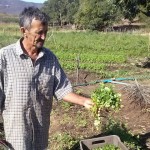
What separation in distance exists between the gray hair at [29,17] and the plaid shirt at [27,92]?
21 cm

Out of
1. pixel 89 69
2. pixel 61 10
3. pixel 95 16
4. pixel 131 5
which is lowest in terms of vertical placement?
pixel 61 10

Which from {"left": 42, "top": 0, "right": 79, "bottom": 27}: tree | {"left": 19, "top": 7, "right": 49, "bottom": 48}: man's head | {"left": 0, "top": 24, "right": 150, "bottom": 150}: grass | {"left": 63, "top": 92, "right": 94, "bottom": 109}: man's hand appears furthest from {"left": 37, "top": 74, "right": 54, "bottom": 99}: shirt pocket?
{"left": 42, "top": 0, "right": 79, "bottom": 27}: tree

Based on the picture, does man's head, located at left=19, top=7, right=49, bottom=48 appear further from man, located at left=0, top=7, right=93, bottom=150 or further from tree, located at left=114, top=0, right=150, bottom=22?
tree, located at left=114, top=0, right=150, bottom=22

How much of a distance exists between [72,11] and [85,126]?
54008 millimetres

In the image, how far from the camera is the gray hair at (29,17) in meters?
3.17

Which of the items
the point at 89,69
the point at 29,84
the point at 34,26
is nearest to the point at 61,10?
the point at 89,69

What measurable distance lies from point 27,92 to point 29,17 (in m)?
0.64

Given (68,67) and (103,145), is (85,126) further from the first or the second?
(68,67)

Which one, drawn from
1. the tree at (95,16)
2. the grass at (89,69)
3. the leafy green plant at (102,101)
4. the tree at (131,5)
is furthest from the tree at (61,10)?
the leafy green plant at (102,101)

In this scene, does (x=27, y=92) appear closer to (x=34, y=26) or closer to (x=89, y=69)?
(x=34, y=26)

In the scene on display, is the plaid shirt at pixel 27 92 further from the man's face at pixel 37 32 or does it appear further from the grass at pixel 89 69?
the grass at pixel 89 69

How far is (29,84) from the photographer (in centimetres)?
336

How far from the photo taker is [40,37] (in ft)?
10.4

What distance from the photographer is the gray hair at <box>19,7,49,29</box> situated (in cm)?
317
